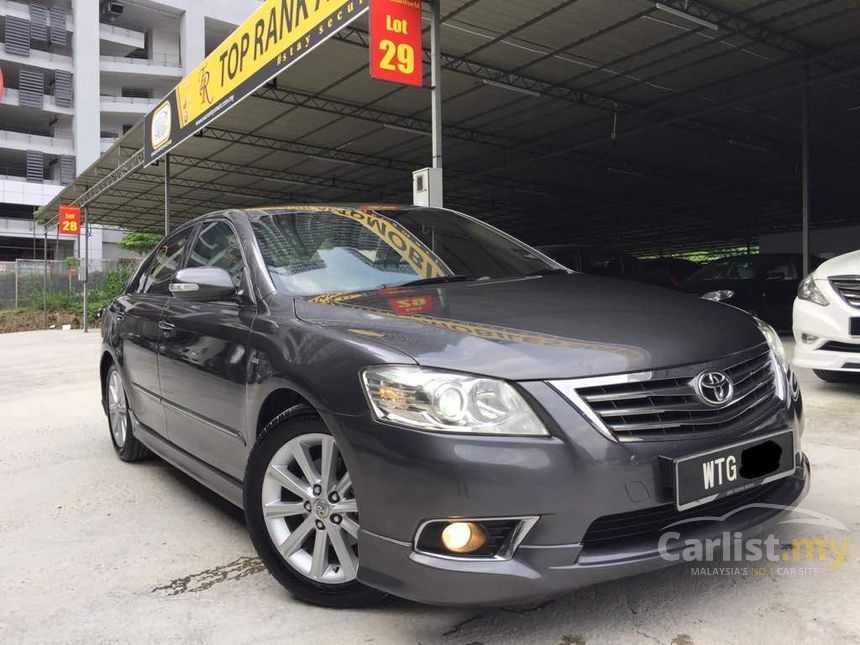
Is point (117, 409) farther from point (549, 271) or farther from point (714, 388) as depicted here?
point (714, 388)

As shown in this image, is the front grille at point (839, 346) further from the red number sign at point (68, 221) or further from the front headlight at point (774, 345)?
the red number sign at point (68, 221)

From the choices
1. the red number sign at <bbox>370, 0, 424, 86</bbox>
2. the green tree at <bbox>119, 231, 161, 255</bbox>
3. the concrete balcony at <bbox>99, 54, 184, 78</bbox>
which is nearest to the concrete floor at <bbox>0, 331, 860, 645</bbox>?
the red number sign at <bbox>370, 0, 424, 86</bbox>

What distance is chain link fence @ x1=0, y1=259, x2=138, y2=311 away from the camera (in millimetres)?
25406

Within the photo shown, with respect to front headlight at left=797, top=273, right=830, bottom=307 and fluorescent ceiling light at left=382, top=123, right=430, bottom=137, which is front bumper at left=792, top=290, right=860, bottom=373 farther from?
fluorescent ceiling light at left=382, top=123, right=430, bottom=137

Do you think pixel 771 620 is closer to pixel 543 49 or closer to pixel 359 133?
pixel 543 49

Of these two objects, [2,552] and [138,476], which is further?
[138,476]

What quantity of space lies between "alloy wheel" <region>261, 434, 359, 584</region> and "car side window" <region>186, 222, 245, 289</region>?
0.90 m

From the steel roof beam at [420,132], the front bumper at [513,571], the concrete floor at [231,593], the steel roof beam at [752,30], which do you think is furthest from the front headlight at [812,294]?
the steel roof beam at [420,132]

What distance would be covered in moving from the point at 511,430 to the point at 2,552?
2.48 meters

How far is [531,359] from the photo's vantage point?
6.57ft

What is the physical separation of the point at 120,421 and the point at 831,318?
4.97m

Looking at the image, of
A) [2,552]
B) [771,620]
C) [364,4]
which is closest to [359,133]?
[364,4]

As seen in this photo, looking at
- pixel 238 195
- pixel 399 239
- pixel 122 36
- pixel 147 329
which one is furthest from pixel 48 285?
pixel 399 239

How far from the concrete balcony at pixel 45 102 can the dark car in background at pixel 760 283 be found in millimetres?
42989
